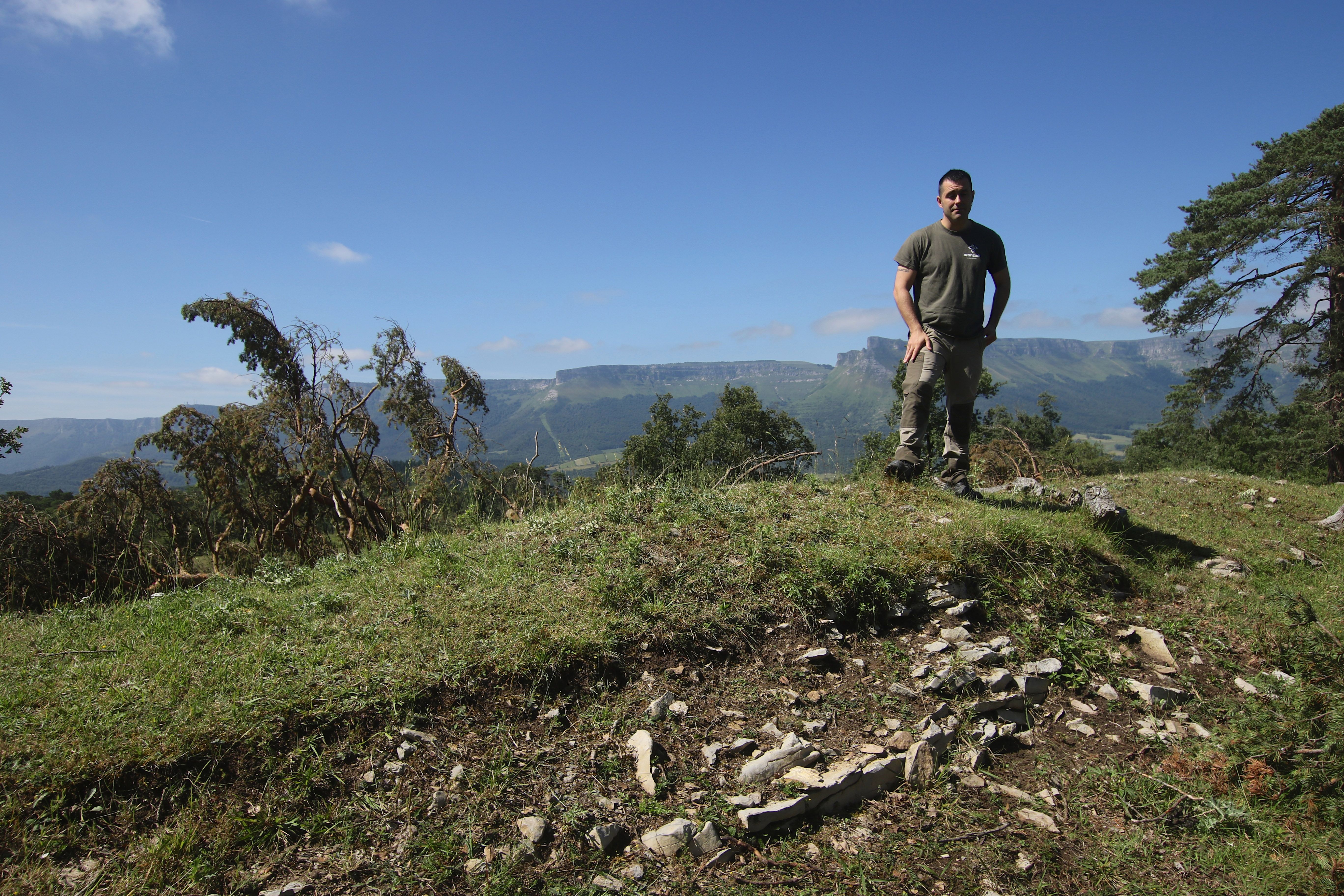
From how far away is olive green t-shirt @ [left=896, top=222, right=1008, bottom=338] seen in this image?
5504 millimetres

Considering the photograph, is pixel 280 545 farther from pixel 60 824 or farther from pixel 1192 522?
pixel 1192 522

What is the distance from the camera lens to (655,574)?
4.10m

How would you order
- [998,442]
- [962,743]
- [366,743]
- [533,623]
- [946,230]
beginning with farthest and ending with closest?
[998,442] < [946,230] < [533,623] < [962,743] < [366,743]

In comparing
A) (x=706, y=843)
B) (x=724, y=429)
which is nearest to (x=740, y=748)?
(x=706, y=843)

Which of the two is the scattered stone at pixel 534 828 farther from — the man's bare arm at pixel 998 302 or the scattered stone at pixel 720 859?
the man's bare arm at pixel 998 302

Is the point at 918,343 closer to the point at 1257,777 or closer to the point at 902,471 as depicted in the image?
the point at 902,471

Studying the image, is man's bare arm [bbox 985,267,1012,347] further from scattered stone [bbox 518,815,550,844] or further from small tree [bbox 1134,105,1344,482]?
small tree [bbox 1134,105,1344,482]

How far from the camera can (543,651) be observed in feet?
11.2

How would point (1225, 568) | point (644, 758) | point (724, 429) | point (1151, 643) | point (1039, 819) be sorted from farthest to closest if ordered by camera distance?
point (724, 429) < point (1225, 568) < point (1151, 643) < point (644, 758) < point (1039, 819)

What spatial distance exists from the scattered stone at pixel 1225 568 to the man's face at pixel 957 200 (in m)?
3.62

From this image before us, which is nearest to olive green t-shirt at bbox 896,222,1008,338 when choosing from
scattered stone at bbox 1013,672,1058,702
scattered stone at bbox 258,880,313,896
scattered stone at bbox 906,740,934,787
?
scattered stone at bbox 1013,672,1058,702

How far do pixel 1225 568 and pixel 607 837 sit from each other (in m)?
Result: 5.63

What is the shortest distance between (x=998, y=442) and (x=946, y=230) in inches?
223

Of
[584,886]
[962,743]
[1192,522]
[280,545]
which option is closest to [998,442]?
[1192,522]
